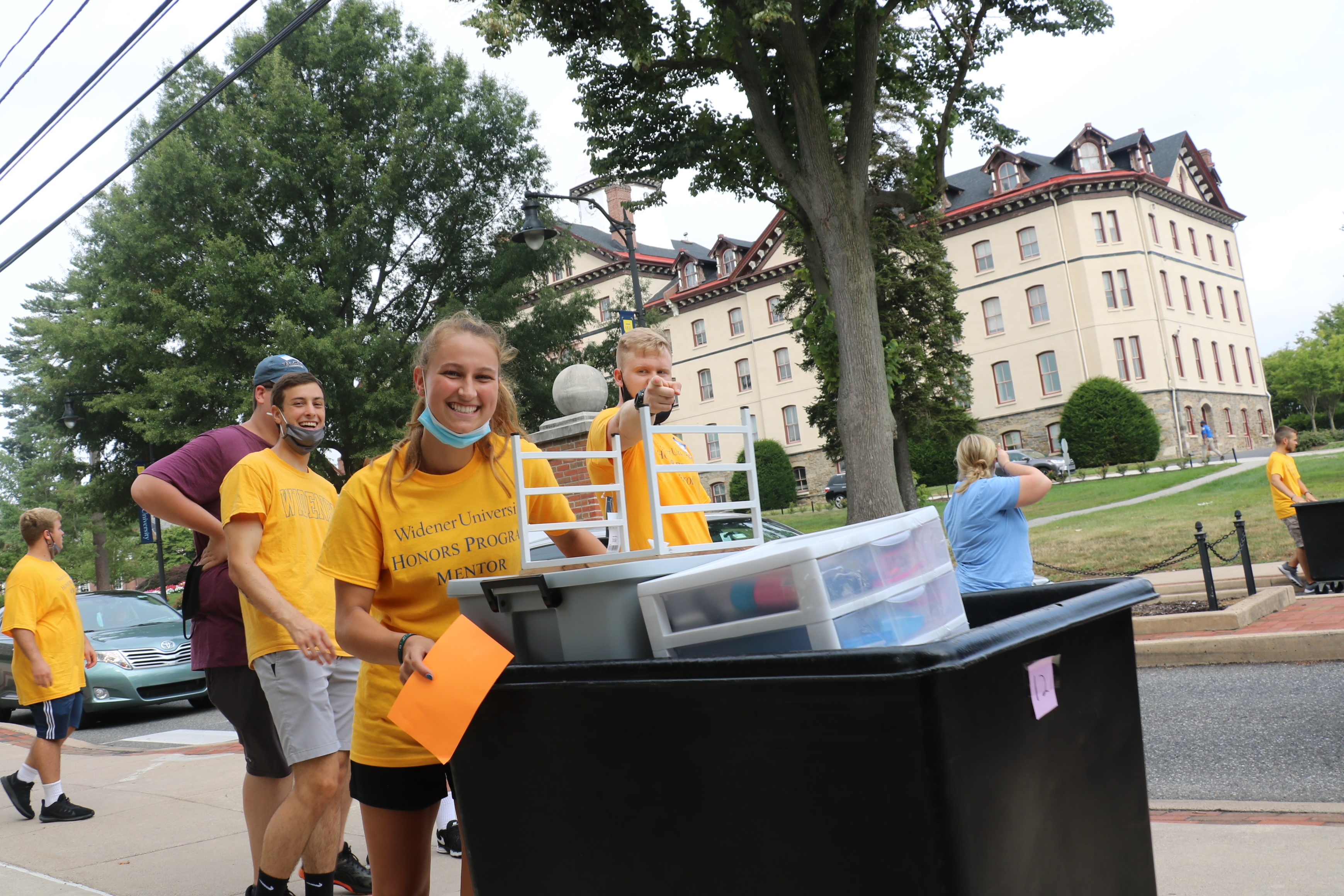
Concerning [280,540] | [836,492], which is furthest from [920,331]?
[280,540]

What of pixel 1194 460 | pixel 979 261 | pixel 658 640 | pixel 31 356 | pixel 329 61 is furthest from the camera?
pixel 979 261

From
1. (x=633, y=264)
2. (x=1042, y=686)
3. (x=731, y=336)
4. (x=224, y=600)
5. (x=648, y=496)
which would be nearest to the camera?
(x=1042, y=686)

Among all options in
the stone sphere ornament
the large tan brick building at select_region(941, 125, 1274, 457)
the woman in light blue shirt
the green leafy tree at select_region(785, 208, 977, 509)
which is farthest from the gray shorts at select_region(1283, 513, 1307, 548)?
the large tan brick building at select_region(941, 125, 1274, 457)

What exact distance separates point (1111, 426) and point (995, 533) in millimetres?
39268

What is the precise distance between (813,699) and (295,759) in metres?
2.35

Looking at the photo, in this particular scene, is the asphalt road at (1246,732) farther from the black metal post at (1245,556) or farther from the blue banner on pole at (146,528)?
the blue banner on pole at (146,528)

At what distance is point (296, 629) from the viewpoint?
9.99 feet

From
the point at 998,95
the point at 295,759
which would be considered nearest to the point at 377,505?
the point at 295,759

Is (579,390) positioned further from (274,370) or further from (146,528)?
(146,528)

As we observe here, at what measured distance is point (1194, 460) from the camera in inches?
1639

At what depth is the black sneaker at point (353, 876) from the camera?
4098mm

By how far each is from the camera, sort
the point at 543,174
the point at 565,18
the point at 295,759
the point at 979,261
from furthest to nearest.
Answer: the point at 979,261 < the point at 543,174 < the point at 565,18 < the point at 295,759

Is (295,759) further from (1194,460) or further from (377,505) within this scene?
(1194,460)

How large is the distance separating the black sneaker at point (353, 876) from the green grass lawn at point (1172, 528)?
11.0m
